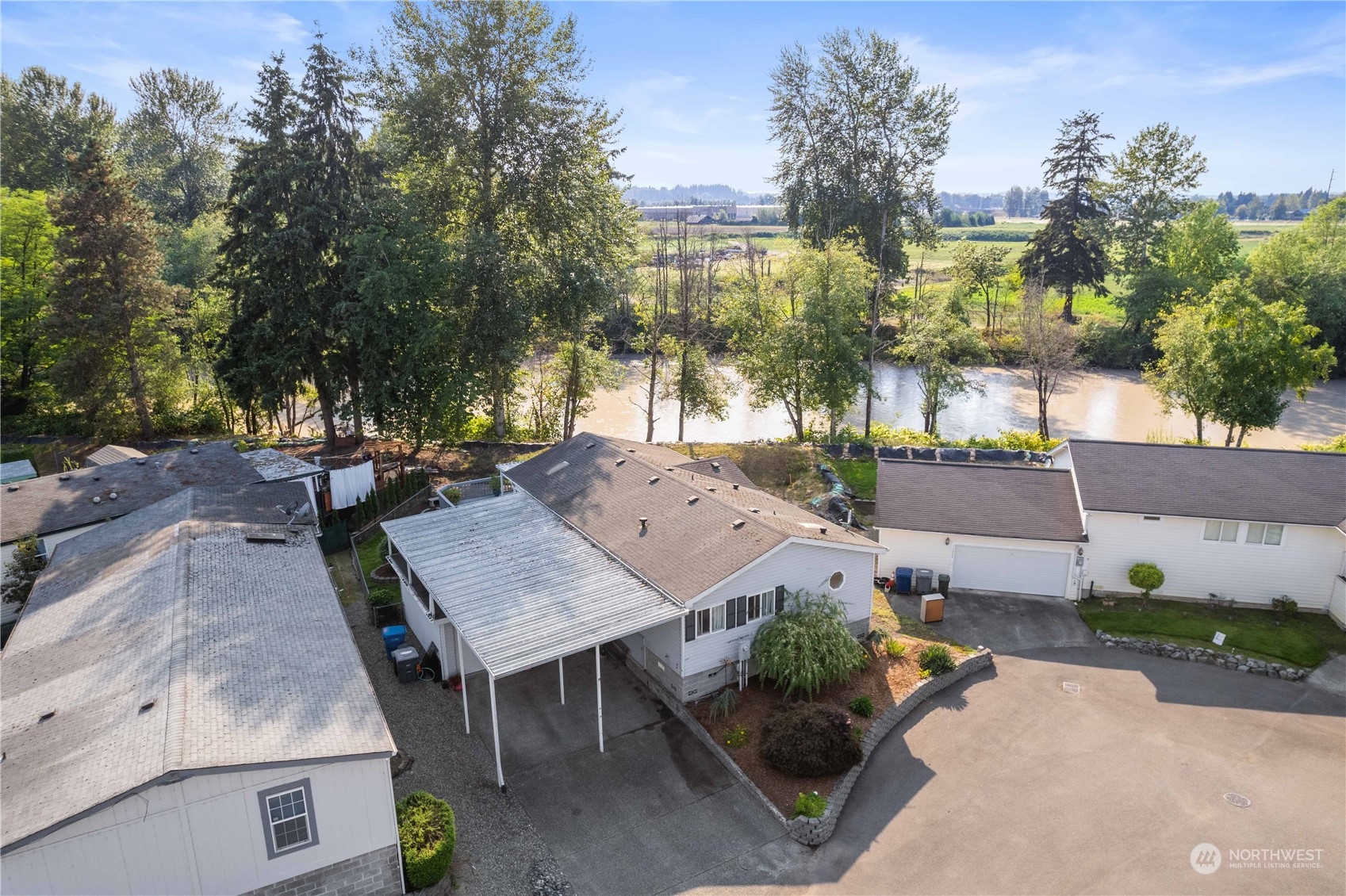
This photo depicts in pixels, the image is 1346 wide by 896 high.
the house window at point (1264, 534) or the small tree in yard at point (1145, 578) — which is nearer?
the house window at point (1264, 534)

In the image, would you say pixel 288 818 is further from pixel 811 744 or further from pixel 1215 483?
pixel 1215 483

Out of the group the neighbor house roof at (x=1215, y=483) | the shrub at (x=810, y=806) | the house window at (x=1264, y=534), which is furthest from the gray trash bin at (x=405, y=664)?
the house window at (x=1264, y=534)

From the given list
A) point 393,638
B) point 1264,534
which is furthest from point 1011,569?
point 393,638

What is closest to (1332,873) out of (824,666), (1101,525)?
(824,666)

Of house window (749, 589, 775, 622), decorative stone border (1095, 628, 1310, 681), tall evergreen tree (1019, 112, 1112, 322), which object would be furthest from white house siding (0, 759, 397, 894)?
tall evergreen tree (1019, 112, 1112, 322)

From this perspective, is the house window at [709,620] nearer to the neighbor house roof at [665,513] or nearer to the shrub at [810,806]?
the neighbor house roof at [665,513]
